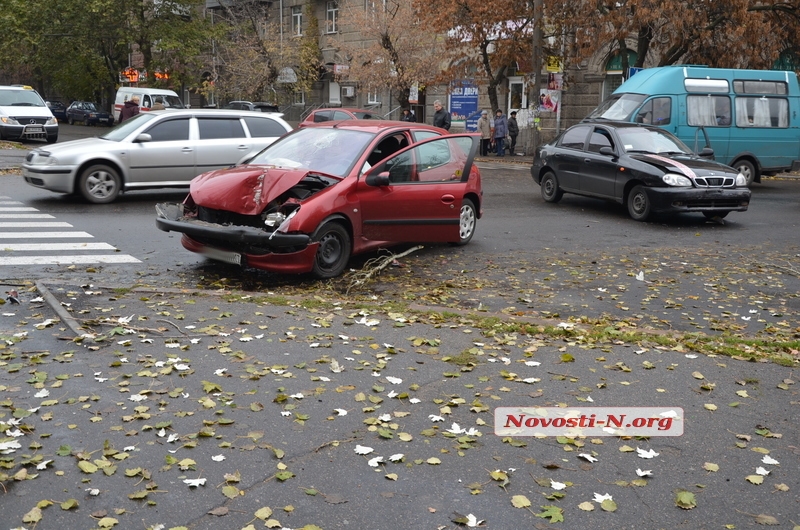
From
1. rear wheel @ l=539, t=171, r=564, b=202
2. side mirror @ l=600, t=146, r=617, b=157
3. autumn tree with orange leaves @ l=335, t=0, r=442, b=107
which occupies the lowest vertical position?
rear wheel @ l=539, t=171, r=564, b=202

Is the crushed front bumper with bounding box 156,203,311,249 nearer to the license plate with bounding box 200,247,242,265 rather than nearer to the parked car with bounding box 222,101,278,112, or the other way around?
the license plate with bounding box 200,247,242,265

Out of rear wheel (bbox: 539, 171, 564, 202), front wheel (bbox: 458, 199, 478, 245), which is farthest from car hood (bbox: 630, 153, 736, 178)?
front wheel (bbox: 458, 199, 478, 245)

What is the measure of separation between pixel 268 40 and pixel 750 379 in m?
41.3

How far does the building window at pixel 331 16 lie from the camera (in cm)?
4569

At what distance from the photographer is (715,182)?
15180 mm

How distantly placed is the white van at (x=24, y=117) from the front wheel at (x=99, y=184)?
1779 cm

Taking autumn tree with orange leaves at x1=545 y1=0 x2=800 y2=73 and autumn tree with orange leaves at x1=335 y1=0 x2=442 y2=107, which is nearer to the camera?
autumn tree with orange leaves at x1=545 y1=0 x2=800 y2=73

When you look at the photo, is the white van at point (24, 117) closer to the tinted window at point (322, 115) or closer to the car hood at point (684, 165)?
the tinted window at point (322, 115)

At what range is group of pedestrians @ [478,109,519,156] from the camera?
32.9 metres

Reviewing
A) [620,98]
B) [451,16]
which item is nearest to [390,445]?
[620,98]

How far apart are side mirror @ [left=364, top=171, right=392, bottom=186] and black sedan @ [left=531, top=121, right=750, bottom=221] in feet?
21.3

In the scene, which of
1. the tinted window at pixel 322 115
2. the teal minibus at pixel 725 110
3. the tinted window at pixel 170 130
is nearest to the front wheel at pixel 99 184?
the tinted window at pixel 170 130

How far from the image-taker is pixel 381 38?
121 feet

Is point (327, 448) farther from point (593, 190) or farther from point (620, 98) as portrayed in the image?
point (620, 98)
